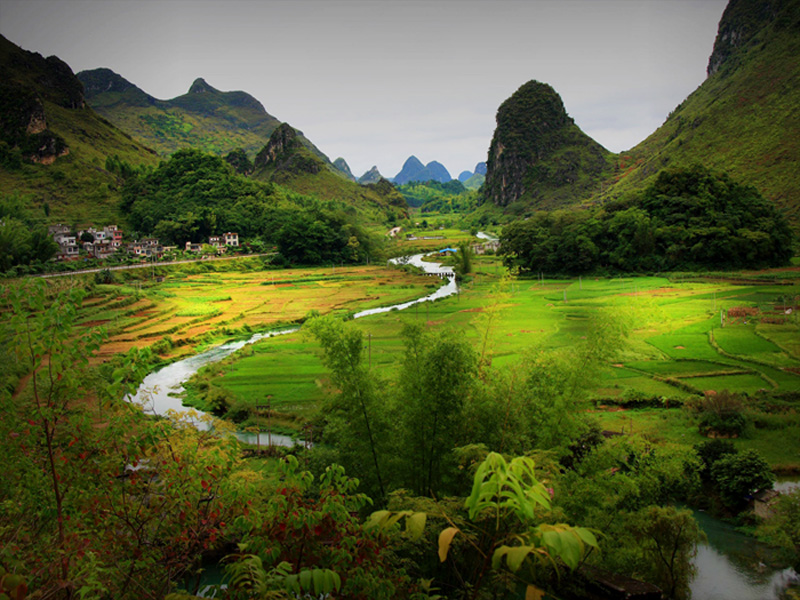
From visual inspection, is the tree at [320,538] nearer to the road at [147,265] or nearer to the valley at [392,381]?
the valley at [392,381]

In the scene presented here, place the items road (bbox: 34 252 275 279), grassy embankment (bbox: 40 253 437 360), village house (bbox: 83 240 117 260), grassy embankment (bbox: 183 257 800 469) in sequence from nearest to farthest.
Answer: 1. grassy embankment (bbox: 183 257 800 469)
2. grassy embankment (bbox: 40 253 437 360)
3. road (bbox: 34 252 275 279)
4. village house (bbox: 83 240 117 260)

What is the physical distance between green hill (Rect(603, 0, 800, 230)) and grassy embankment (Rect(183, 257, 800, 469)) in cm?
3748

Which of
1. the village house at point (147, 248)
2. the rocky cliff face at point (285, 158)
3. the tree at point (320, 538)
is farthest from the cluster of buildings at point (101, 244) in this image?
the rocky cliff face at point (285, 158)

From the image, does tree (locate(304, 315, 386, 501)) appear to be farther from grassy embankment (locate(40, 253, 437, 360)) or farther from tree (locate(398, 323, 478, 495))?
grassy embankment (locate(40, 253, 437, 360))

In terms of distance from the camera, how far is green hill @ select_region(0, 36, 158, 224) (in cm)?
8138

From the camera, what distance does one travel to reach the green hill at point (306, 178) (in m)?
141

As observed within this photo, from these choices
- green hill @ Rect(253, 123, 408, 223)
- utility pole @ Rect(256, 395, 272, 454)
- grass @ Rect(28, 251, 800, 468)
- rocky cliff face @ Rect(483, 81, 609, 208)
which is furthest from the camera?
green hill @ Rect(253, 123, 408, 223)

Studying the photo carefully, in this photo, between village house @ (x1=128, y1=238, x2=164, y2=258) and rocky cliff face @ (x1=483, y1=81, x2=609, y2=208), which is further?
rocky cliff face @ (x1=483, y1=81, x2=609, y2=208)

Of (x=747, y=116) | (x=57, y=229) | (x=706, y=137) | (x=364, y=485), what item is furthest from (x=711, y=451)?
(x=706, y=137)

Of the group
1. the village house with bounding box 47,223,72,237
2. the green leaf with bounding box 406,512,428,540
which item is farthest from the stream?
the village house with bounding box 47,223,72,237

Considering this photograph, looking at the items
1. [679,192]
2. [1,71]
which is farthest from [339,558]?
[1,71]

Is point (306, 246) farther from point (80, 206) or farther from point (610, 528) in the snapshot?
point (610, 528)

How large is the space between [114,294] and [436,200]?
163906 mm

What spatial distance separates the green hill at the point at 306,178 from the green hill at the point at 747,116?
218 feet
